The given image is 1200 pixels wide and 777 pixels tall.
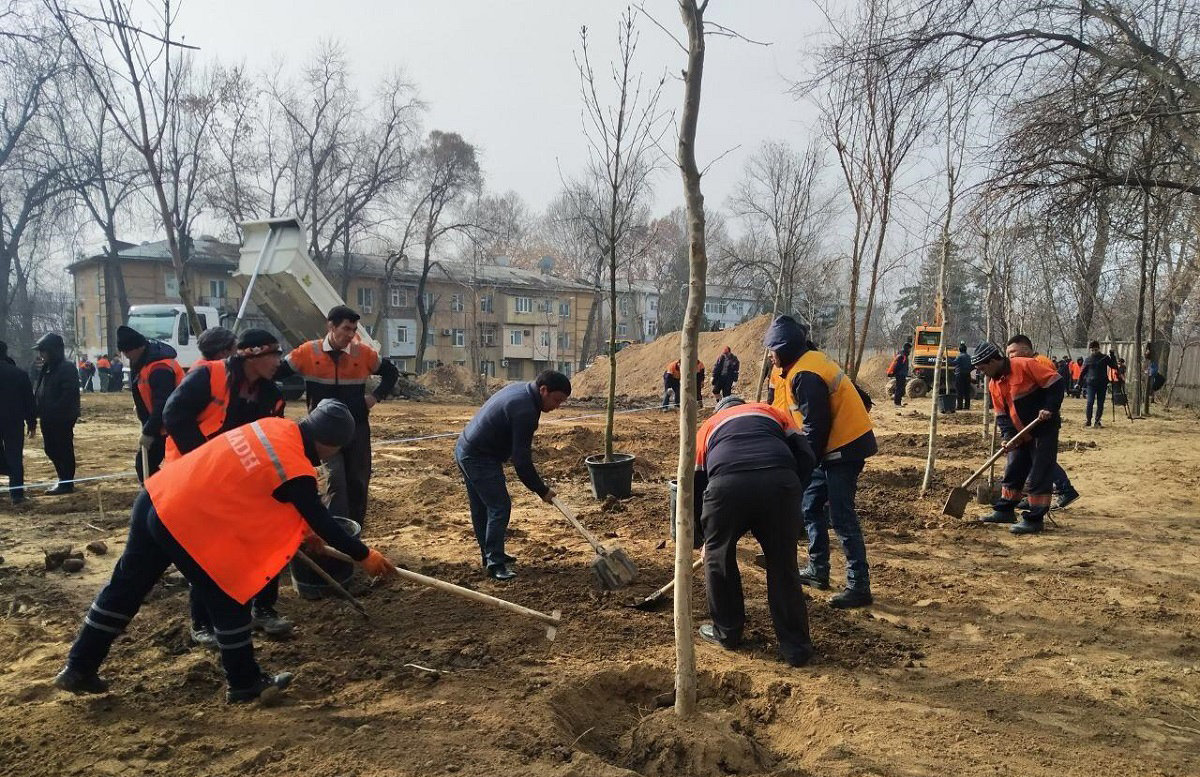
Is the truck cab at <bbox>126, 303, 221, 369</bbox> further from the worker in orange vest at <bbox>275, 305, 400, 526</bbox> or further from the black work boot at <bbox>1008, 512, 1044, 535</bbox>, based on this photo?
the black work boot at <bbox>1008, 512, 1044, 535</bbox>

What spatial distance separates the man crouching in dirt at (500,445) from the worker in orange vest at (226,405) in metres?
1.34

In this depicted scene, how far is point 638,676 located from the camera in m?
3.50

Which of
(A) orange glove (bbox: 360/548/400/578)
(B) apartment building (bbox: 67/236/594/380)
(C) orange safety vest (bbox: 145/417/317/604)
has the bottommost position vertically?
(A) orange glove (bbox: 360/548/400/578)

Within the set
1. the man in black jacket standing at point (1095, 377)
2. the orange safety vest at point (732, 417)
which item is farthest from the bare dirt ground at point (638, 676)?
the man in black jacket standing at point (1095, 377)

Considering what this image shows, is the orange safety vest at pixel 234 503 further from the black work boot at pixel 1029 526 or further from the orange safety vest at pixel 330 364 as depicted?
the black work boot at pixel 1029 526

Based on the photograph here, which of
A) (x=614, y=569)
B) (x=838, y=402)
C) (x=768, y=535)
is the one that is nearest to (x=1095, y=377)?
(x=838, y=402)

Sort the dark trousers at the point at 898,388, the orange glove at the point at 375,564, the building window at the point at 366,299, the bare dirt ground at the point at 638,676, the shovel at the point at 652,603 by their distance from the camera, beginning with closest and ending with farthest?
the bare dirt ground at the point at 638,676, the orange glove at the point at 375,564, the shovel at the point at 652,603, the dark trousers at the point at 898,388, the building window at the point at 366,299

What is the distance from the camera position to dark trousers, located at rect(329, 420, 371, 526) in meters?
4.95

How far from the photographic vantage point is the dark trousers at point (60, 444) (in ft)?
24.9

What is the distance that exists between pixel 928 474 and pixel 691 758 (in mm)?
5882

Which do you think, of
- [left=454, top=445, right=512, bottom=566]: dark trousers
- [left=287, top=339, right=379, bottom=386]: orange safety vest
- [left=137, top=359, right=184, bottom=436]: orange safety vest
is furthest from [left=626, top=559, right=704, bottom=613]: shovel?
[left=137, top=359, right=184, bottom=436]: orange safety vest

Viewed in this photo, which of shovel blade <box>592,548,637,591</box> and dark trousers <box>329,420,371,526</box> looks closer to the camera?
shovel blade <box>592,548,637,591</box>

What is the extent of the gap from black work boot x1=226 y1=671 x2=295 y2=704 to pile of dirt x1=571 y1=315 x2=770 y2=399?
2315 cm

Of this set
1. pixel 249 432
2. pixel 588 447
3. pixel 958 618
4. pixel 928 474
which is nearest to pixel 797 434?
pixel 958 618
